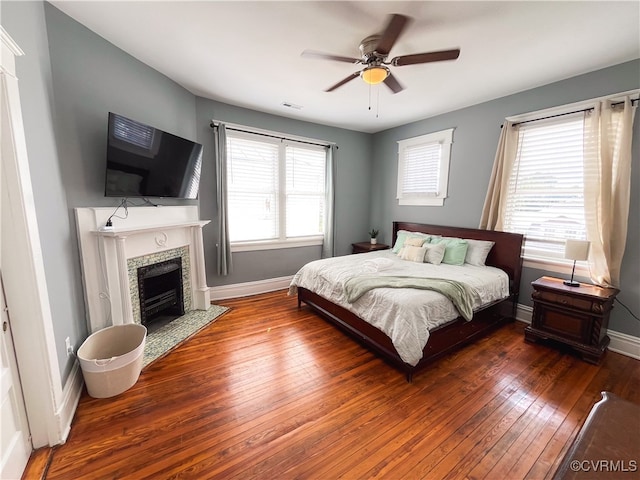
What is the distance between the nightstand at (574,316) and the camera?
240 cm

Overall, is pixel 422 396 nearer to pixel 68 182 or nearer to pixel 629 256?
pixel 629 256

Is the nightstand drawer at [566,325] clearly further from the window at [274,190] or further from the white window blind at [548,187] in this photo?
the window at [274,190]

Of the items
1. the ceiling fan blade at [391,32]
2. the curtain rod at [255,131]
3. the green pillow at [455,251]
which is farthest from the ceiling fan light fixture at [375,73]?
the green pillow at [455,251]

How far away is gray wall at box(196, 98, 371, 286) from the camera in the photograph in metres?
3.60

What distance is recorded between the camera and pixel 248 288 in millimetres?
4121

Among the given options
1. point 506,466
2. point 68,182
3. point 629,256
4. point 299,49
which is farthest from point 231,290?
point 629,256

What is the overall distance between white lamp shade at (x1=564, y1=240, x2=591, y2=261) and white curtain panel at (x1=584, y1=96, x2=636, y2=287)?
0.30 metres

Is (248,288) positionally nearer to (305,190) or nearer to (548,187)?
(305,190)

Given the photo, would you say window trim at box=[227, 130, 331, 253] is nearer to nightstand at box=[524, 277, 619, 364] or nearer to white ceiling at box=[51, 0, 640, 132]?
white ceiling at box=[51, 0, 640, 132]

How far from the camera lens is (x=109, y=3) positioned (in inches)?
72.7

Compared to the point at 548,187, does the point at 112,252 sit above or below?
below

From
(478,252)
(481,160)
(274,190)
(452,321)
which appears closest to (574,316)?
(478,252)

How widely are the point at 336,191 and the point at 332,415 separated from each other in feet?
12.3

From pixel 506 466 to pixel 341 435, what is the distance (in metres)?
0.94
